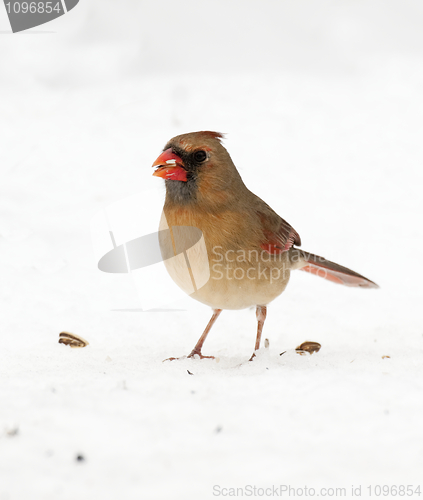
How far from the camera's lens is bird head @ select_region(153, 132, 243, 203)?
7.82 ft

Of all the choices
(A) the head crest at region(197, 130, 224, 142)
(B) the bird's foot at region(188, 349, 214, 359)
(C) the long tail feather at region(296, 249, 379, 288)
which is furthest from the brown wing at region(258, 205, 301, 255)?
(B) the bird's foot at region(188, 349, 214, 359)

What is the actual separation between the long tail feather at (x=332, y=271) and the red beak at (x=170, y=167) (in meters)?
0.86

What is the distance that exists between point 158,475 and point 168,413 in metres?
0.32

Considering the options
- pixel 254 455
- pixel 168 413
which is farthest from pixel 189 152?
pixel 254 455

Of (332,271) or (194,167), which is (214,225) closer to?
(194,167)

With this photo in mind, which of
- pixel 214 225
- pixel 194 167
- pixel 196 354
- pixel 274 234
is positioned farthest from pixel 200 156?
pixel 196 354

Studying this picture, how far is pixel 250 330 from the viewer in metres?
3.44

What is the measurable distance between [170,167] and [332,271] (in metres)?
1.21

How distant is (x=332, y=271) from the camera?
310cm

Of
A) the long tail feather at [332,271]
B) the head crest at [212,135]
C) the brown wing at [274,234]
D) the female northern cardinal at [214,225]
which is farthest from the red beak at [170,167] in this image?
the long tail feather at [332,271]

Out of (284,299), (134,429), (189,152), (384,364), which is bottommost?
(284,299)

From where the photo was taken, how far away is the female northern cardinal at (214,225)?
238cm

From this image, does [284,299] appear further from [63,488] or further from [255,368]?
[63,488]

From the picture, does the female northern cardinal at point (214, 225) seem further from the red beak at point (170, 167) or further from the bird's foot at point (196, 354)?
the bird's foot at point (196, 354)
